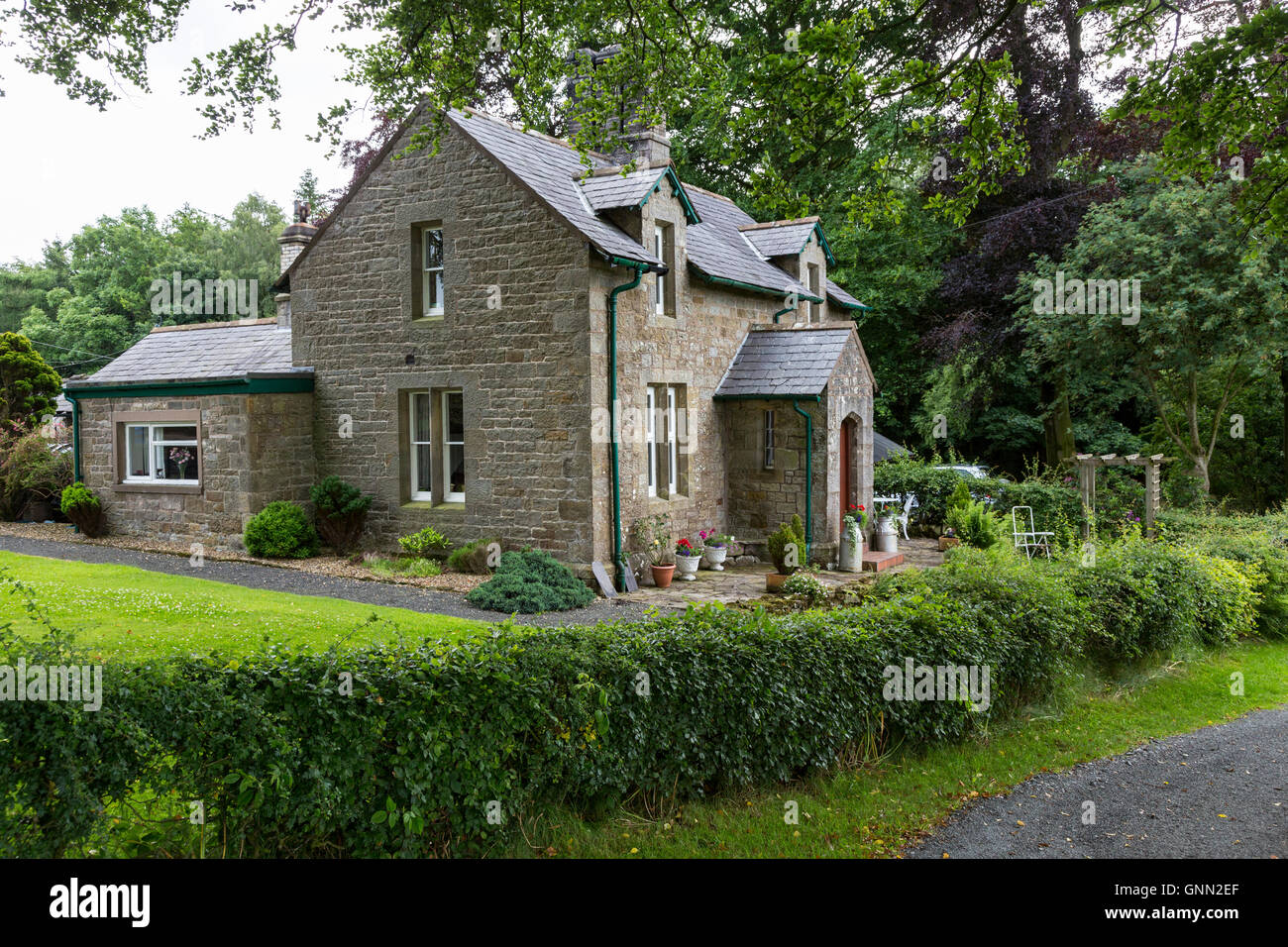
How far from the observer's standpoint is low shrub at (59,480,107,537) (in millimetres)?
18609

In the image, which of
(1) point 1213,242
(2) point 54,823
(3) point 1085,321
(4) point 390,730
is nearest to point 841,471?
(3) point 1085,321

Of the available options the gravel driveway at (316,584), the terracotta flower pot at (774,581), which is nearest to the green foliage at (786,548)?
the terracotta flower pot at (774,581)

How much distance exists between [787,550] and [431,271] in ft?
25.3

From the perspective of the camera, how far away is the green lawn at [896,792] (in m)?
6.06

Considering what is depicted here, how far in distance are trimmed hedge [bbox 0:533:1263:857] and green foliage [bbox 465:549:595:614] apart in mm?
5884

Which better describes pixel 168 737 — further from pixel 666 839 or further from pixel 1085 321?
pixel 1085 321

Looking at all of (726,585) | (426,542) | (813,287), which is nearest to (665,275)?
(726,585)

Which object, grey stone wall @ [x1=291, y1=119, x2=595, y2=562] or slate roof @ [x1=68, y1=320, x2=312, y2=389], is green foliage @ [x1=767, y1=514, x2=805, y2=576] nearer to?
grey stone wall @ [x1=291, y1=119, x2=595, y2=562]

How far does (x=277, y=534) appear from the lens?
16.4 meters

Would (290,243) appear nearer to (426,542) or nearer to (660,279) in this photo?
(426,542)

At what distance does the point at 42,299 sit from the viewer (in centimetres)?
5288

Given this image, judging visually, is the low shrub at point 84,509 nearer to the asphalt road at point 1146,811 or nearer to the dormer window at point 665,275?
the dormer window at point 665,275

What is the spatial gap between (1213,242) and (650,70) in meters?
14.7

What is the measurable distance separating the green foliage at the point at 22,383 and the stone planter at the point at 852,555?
739 inches
